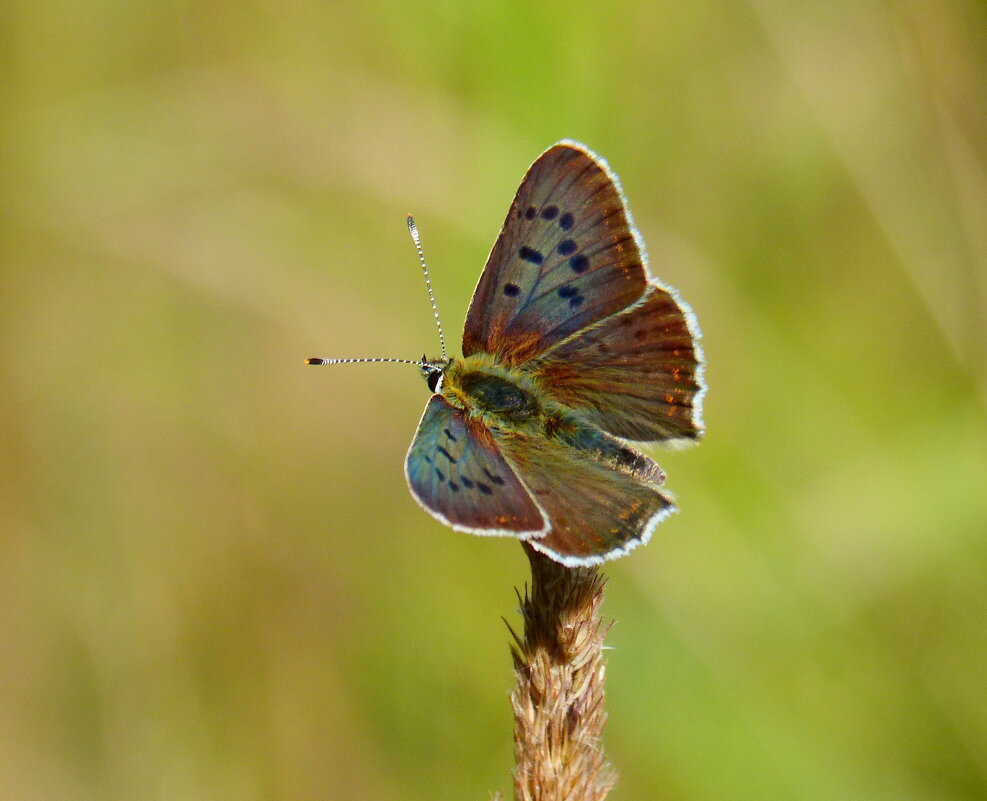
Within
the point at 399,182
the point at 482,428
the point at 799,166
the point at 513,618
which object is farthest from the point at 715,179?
the point at 482,428

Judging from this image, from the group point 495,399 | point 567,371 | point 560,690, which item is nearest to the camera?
point 560,690

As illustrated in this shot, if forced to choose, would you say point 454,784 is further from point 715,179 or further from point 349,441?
point 715,179

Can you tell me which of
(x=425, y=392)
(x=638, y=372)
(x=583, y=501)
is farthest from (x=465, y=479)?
(x=425, y=392)

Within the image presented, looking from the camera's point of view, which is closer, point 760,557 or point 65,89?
point 760,557

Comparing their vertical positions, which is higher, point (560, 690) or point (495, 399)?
point (495, 399)

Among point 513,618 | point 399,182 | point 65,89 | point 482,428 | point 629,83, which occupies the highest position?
point 629,83

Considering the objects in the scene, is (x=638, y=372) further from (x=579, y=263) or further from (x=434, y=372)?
(x=434, y=372)
